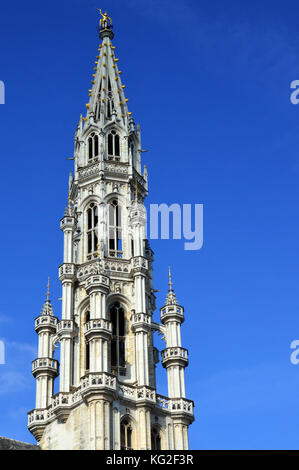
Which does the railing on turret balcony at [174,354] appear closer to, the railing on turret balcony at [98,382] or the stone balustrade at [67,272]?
the railing on turret balcony at [98,382]

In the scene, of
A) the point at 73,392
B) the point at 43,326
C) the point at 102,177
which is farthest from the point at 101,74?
the point at 73,392

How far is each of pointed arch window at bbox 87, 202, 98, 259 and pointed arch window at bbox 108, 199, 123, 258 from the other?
3.92ft

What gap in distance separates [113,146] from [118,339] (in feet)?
61.6

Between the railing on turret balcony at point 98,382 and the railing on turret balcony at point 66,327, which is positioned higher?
the railing on turret balcony at point 66,327

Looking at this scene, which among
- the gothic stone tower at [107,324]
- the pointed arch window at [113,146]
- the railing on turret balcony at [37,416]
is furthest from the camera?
the pointed arch window at [113,146]

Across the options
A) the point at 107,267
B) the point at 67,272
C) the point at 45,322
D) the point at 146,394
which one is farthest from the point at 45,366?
the point at 107,267

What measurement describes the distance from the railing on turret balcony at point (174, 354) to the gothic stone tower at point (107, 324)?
0.24 ft

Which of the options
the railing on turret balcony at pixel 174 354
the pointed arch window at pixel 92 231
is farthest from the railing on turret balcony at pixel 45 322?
the railing on turret balcony at pixel 174 354

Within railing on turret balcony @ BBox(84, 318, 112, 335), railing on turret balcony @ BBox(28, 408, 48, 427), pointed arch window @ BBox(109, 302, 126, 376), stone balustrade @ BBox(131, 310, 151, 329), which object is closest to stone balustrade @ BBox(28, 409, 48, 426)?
railing on turret balcony @ BBox(28, 408, 48, 427)

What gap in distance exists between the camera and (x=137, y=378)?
69.4 metres

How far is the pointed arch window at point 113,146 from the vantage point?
8212 centimetres

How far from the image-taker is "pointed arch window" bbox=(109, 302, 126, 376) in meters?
70.5
